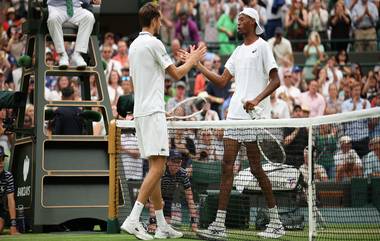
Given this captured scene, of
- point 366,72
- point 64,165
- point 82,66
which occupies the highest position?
point 366,72

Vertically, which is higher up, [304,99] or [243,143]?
[304,99]

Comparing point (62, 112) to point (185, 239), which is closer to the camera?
point (185, 239)

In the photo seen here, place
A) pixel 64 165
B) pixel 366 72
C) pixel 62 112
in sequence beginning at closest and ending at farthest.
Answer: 1. pixel 64 165
2. pixel 62 112
3. pixel 366 72

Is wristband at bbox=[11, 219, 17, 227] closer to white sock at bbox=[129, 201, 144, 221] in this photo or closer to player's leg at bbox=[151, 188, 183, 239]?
player's leg at bbox=[151, 188, 183, 239]

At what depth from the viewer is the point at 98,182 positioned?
47.1 ft

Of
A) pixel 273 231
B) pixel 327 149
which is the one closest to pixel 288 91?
pixel 327 149

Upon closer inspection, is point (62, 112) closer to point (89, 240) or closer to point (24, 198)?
point (24, 198)

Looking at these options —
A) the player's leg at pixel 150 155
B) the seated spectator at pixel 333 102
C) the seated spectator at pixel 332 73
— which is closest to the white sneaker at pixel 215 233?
the player's leg at pixel 150 155

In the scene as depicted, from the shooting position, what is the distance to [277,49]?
2444 centimetres

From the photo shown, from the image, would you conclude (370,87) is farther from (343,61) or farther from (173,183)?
(173,183)

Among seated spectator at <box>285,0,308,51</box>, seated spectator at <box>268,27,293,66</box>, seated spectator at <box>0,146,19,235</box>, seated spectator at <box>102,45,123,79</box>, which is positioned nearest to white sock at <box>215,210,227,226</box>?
seated spectator at <box>0,146,19,235</box>

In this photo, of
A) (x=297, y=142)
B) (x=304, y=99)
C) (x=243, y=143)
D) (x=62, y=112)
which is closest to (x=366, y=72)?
(x=304, y=99)

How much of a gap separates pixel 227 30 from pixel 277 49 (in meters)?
2.10

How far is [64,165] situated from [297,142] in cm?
352
